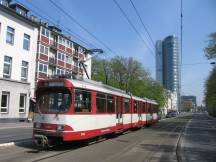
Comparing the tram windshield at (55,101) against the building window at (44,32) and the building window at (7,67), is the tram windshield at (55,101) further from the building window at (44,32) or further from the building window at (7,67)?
the building window at (44,32)

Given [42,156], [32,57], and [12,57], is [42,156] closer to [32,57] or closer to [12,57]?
[12,57]

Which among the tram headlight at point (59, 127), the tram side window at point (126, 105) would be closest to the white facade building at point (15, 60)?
the tram side window at point (126, 105)

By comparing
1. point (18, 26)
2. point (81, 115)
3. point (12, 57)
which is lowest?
point (81, 115)

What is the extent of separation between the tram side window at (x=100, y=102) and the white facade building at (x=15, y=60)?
2269 centimetres

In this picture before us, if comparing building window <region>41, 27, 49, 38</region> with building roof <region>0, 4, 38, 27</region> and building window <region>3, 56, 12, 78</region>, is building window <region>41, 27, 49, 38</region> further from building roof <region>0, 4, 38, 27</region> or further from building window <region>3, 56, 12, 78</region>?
building window <region>3, 56, 12, 78</region>

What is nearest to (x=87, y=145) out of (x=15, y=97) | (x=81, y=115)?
(x=81, y=115)

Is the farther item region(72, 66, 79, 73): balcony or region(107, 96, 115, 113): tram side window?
region(72, 66, 79, 73): balcony

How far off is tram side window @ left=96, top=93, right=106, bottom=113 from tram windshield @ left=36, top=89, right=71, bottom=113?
2.57 m

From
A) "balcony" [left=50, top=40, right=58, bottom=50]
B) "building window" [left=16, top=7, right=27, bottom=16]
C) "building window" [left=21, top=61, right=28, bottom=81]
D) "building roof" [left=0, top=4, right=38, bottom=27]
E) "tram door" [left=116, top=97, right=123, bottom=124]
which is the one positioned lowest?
"tram door" [left=116, top=97, right=123, bottom=124]

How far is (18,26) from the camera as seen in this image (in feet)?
132

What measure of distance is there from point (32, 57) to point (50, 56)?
8487 millimetres

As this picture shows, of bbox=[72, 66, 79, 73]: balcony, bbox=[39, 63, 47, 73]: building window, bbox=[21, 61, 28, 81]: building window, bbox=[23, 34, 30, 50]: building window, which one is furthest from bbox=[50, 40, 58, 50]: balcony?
bbox=[21, 61, 28, 81]: building window

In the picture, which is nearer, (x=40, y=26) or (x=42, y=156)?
(x=42, y=156)

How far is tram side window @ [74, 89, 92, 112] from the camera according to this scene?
13414 millimetres
